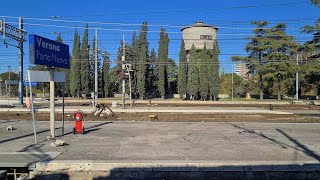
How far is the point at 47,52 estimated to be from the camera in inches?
528

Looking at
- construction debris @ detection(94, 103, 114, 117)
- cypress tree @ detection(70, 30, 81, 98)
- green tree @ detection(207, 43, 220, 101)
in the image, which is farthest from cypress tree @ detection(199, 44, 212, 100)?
construction debris @ detection(94, 103, 114, 117)

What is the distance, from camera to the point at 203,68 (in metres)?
70.1

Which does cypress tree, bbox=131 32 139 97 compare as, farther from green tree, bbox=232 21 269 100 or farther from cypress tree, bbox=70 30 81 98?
green tree, bbox=232 21 269 100

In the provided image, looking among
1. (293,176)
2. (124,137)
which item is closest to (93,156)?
(124,137)

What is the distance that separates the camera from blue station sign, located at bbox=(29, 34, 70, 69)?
40.8 ft

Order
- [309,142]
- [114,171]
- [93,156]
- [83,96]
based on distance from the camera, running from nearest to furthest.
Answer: [114,171] → [93,156] → [309,142] → [83,96]

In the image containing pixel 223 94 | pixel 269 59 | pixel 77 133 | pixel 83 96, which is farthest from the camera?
pixel 223 94

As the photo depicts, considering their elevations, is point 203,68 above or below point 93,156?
above

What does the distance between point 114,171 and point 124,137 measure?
17.5 ft

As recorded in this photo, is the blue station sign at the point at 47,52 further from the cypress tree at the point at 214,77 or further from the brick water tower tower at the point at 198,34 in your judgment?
the brick water tower tower at the point at 198,34

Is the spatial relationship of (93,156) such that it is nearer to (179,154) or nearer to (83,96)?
(179,154)

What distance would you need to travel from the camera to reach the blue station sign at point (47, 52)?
40.8ft

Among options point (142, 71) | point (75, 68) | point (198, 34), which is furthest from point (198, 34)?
point (75, 68)

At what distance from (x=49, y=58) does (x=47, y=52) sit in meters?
0.24
